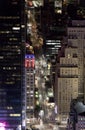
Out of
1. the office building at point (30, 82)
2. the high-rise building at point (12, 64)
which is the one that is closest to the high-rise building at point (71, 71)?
the office building at point (30, 82)

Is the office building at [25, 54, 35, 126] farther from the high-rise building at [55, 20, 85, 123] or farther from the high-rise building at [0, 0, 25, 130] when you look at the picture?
the high-rise building at [0, 0, 25, 130]

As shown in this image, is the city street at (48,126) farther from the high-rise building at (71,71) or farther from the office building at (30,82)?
the office building at (30,82)

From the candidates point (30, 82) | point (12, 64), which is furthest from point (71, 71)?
point (12, 64)

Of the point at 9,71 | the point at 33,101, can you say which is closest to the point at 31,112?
the point at 33,101

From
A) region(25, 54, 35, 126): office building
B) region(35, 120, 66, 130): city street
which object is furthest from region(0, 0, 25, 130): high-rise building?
region(25, 54, 35, 126): office building

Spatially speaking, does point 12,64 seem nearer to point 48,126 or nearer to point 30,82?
point 48,126

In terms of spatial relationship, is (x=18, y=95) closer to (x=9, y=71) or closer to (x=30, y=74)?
(x=9, y=71)

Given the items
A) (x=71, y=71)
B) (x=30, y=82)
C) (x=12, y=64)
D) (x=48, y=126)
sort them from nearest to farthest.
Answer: (x=12, y=64) → (x=48, y=126) → (x=30, y=82) → (x=71, y=71)
